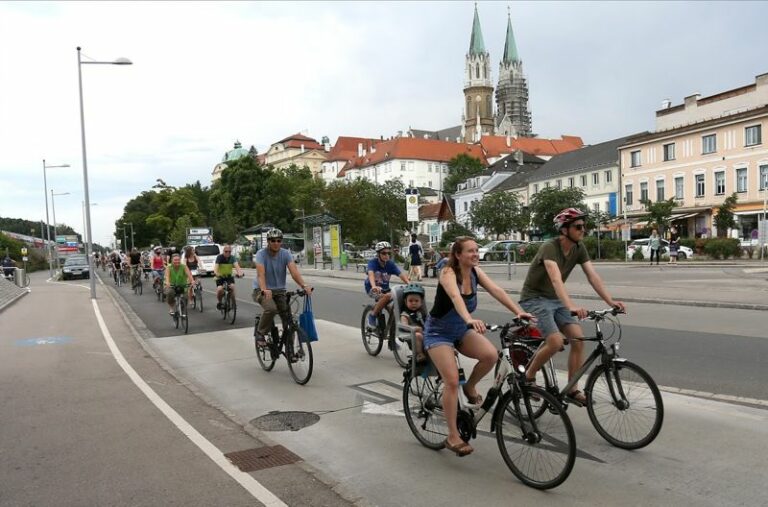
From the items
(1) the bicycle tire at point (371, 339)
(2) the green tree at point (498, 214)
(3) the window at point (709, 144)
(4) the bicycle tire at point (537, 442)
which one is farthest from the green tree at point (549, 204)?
(4) the bicycle tire at point (537, 442)

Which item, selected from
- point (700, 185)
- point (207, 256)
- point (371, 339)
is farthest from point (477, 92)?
point (371, 339)

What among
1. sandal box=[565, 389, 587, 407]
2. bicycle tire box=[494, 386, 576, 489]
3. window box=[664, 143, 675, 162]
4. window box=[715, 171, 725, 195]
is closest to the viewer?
bicycle tire box=[494, 386, 576, 489]

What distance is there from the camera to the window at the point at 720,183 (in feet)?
149

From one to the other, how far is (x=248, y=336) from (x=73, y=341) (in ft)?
11.3

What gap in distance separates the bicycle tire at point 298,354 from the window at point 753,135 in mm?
44480

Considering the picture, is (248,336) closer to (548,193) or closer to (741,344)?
(741,344)

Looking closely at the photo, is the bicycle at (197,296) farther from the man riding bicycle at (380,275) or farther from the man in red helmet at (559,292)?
the man in red helmet at (559,292)

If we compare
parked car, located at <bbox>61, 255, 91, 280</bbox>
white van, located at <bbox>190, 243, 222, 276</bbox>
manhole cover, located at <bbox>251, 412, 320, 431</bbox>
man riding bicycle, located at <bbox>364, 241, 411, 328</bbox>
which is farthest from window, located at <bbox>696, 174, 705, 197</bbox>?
manhole cover, located at <bbox>251, 412, 320, 431</bbox>

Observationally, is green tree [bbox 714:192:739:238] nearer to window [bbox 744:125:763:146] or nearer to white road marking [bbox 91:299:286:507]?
window [bbox 744:125:763:146]

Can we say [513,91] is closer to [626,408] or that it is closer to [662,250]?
[662,250]

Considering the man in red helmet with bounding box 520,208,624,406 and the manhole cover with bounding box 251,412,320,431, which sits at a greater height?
the man in red helmet with bounding box 520,208,624,406

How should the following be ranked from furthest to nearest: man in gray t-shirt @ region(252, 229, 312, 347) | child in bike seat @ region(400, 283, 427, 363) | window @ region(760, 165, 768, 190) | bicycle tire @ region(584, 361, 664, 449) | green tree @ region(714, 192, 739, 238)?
window @ region(760, 165, 768, 190), green tree @ region(714, 192, 739, 238), man in gray t-shirt @ region(252, 229, 312, 347), child in bike seat @ region(400, 283, 427, 363), bicycle tire @ region(584, 361, 664, 449)

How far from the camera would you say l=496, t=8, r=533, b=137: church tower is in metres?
157

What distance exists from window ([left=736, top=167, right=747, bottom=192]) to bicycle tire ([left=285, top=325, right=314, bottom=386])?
45040 millimetres
